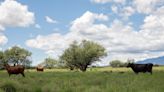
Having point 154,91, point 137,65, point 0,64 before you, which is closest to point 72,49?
point 0,64

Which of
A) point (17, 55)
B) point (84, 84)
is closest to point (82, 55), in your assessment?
point (17, 55)

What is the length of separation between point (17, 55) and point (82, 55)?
177 feet

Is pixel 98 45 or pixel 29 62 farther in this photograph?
pixel 29 62

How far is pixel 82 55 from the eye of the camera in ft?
354

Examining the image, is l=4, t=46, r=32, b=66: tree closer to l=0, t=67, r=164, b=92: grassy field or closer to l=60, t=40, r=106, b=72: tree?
l=60, t=40, r=106, b=72: tree

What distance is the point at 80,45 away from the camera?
114m

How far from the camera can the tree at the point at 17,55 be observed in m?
152

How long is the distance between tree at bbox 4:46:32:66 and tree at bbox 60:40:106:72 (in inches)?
1816

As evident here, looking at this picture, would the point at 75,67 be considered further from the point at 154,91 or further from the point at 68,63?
the point at 154,91

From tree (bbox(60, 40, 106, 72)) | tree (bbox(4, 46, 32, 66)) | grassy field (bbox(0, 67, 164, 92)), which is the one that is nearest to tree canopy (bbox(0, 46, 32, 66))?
tree (bbox(4, 46, 32, 66))

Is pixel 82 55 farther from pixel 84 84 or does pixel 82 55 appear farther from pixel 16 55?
pixel 84 84

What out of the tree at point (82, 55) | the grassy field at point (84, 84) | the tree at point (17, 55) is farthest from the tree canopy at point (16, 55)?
the grassy field at point (84, 84)

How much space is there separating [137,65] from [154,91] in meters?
31.1

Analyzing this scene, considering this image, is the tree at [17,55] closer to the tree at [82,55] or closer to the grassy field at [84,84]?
the tree at [82,55]
